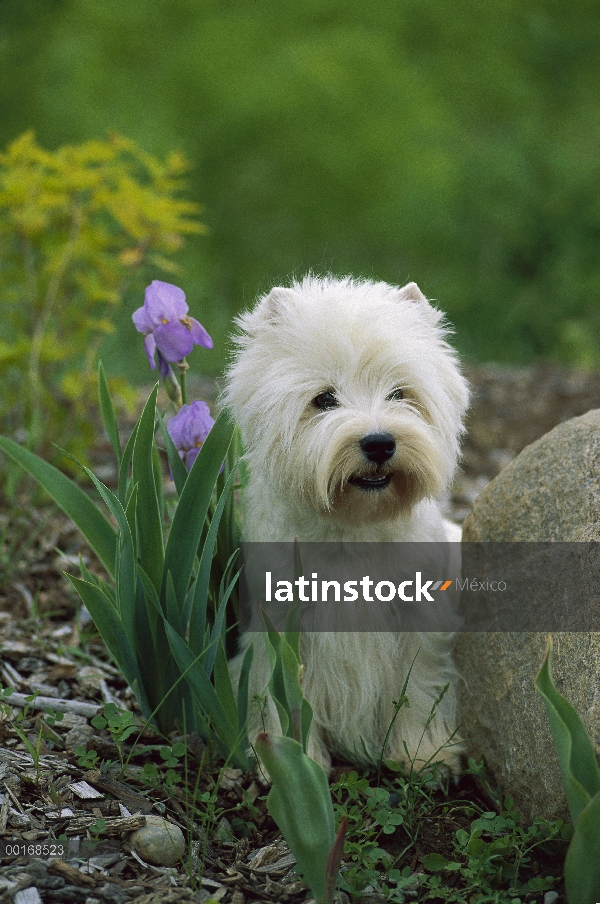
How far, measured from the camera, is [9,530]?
13.0 feet

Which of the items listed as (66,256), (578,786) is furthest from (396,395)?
(66,256)

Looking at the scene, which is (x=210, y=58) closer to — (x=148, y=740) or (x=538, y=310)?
(x=538, y=310)

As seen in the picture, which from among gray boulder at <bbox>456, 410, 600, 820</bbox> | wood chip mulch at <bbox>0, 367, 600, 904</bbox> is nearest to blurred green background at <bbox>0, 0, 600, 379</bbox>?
wood chip mulch at <bbox>0, 367, 600, 904</bbox>

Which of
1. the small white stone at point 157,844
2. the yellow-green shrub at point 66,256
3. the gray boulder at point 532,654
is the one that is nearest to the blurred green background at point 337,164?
the yellow-green shrub at point 66,256

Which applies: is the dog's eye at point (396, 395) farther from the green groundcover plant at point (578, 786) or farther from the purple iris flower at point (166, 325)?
the green groundcover plant at point (578, 786)

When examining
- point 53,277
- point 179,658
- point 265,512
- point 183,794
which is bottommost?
point 183,794

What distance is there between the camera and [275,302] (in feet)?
7.91

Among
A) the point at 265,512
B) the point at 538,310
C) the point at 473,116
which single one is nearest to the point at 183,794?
the point at 265,512

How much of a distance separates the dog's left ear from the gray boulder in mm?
535

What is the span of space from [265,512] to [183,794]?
2.50 ft

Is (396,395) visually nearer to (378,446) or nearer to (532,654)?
(378,446)

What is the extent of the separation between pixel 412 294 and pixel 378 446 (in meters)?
0.56

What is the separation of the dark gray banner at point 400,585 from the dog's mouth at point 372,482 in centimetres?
24

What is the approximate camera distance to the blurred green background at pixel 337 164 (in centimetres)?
980
